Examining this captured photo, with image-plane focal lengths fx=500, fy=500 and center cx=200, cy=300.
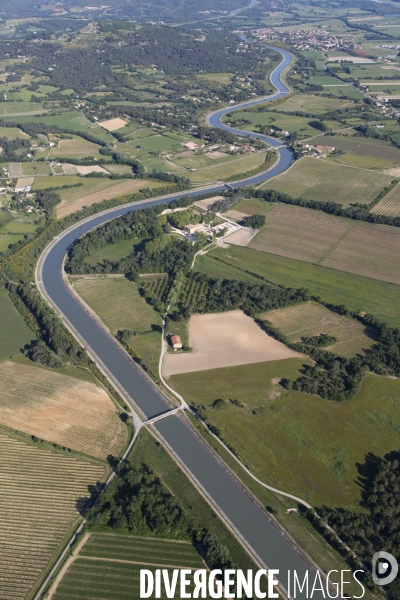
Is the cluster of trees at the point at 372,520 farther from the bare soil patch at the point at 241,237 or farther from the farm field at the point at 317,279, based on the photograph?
the bare soil patch at the point at 241,237

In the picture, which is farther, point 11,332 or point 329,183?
point 329,183

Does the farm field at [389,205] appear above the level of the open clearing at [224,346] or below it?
above

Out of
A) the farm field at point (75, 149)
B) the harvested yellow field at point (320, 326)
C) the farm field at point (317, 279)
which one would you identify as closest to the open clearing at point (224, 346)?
the harvested yellow field at point (320, 326)

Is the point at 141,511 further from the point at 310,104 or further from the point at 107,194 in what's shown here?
the point at 310,104

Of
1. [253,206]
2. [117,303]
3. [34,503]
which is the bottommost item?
[34,503]

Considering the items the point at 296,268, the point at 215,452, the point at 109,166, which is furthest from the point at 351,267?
the point at 109,166

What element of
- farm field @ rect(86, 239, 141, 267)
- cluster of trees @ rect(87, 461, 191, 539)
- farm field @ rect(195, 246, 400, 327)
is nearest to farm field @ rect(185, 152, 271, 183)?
farm field @ rect(86, 239, 141, 267)

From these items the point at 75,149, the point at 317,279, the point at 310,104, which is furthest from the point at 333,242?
the point at 310,104
